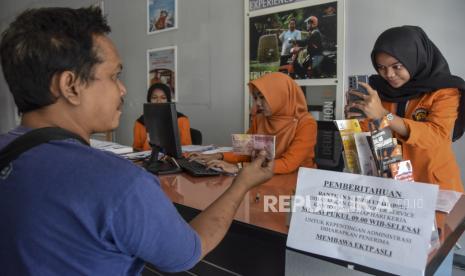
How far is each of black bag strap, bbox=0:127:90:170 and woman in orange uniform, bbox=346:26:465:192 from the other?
1.26 metres

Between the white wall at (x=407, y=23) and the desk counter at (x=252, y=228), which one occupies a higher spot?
the white wall at (x=407, y=23)

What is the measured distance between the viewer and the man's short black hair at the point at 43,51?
622 millimetres

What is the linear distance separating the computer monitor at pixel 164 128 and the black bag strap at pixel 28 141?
37.7 inches

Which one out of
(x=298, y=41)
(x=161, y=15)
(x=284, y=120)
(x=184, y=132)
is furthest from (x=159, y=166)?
(x=161, y=15)

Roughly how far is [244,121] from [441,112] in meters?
1.72

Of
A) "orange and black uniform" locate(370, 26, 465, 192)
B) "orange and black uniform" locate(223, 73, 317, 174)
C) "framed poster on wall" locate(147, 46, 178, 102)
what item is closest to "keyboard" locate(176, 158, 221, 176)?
"orange and black uniform" locate(223, 73, 317, 174)

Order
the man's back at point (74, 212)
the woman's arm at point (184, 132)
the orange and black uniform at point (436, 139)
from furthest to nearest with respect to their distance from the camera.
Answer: the woman's arm at point (184, 132), the orange and black uniform at point (436, 139), the man's back at point (74, 212)

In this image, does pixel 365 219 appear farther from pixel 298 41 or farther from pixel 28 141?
pixel 298 41

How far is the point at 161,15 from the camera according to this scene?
11.6ft

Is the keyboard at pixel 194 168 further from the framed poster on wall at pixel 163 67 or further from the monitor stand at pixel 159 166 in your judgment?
the framed poster on wall at pixel 163 67

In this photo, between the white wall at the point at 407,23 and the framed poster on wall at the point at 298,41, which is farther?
the framed poster on wall at the point at 298,41

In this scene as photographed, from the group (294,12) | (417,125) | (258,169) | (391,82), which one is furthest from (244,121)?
(258,169)

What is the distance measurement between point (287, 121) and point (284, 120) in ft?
0.06

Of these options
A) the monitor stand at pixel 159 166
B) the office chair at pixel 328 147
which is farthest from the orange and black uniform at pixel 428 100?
the monitor stand at pixel 159 166
